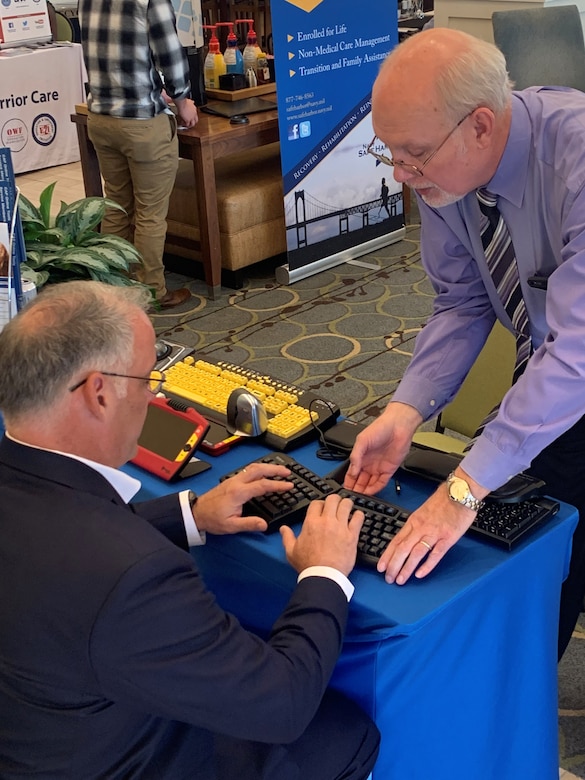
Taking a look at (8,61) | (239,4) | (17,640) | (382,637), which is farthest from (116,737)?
(239,4)

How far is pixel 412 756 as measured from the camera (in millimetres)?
1403

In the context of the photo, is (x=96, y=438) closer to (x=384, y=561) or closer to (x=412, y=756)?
(x=384, y=561)

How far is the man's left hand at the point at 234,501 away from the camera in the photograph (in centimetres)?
149

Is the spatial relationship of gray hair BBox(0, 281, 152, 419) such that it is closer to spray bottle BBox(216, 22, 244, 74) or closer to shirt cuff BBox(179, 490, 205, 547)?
shirt cuff BBox(179, 490, 205, 547)

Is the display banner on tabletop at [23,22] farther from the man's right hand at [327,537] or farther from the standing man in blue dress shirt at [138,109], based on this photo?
the man's right hand at [327,537]

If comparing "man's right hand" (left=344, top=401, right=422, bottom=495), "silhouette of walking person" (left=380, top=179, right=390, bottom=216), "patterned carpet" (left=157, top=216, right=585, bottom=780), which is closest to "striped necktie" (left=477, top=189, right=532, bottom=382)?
"man's right hand" (left=344, top=401, right=422, bottom=495)

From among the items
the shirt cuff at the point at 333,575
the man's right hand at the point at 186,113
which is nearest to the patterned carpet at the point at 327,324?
the man's right hand at the point at 186,113

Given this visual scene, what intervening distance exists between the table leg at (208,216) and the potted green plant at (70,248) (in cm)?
170

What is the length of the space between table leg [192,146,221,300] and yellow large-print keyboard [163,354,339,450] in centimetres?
232

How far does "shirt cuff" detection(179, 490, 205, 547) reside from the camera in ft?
5.02

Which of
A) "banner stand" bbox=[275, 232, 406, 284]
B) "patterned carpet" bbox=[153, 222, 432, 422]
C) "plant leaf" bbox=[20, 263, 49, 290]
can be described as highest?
"plant leaf" bbox=[20, 263, 49, 290]

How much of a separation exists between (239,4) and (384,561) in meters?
8.45

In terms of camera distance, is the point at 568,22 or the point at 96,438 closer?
the point at 96,438

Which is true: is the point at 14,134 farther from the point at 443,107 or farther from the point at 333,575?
the point at 333,575
